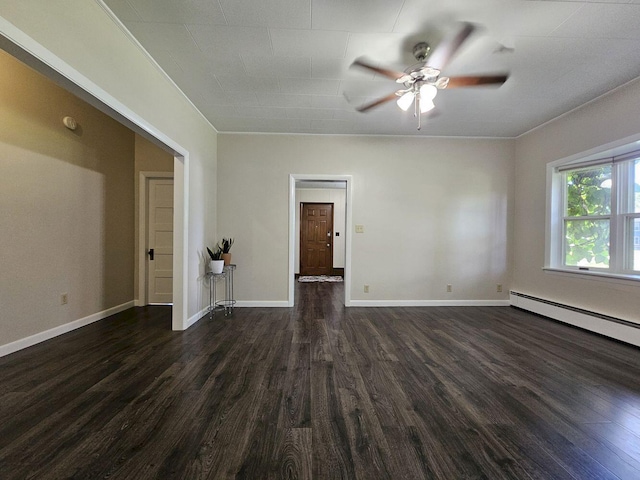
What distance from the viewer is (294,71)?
2.59 meters

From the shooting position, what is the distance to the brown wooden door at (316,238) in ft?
25.4

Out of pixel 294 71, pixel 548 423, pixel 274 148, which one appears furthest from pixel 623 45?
pixel 274 148

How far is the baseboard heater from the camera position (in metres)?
2.75

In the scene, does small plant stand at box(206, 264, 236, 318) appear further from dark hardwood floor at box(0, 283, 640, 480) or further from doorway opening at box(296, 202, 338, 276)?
doorway opening at box(296, 202, 338, 276)

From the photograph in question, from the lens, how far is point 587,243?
3.44 m

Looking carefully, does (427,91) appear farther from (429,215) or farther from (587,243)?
(587,243)

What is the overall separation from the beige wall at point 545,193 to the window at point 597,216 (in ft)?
0.59

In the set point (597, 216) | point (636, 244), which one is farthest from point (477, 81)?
point (636, 244)

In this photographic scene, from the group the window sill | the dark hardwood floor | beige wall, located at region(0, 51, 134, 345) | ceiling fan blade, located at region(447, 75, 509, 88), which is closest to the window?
the window sill

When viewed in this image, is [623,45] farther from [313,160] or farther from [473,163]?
[313,160]

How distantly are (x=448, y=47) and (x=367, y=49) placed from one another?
0.65 metres

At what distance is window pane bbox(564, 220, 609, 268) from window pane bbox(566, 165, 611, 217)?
0.14 meters

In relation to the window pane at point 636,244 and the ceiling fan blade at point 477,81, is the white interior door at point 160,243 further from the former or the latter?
the window pane at point 636,244

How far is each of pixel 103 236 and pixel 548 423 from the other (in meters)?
4.71
